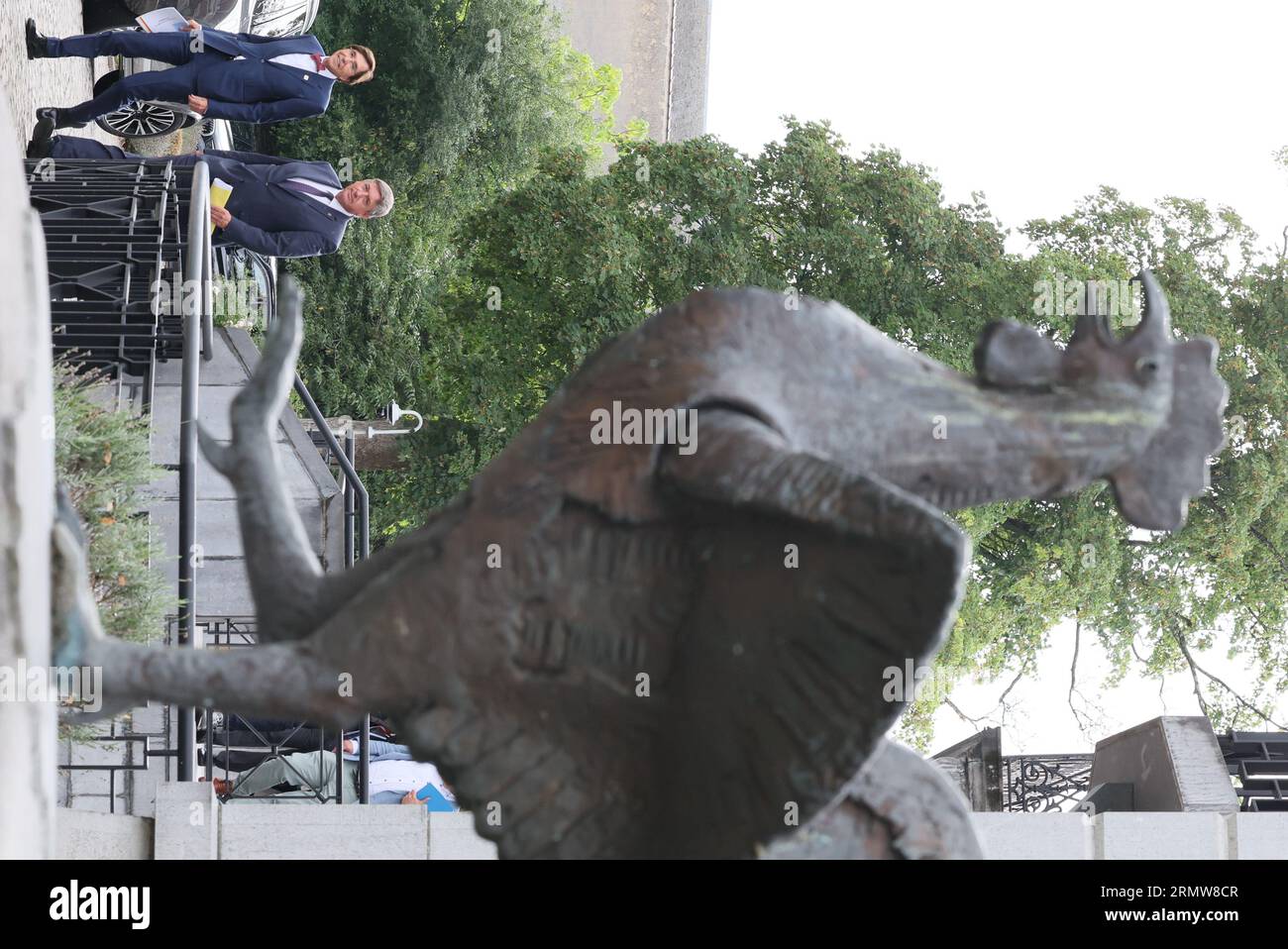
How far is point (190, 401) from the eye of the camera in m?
8.34

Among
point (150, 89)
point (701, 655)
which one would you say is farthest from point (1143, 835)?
point (150, 89)

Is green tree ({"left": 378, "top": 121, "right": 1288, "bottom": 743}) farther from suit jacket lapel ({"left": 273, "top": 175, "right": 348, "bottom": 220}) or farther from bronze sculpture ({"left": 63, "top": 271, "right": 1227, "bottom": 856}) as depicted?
bronze sculpture ({"left": 63, "top": 271, "right": 1227, "bottom": 856})

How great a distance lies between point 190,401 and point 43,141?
338cm

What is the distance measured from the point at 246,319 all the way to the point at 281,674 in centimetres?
1178

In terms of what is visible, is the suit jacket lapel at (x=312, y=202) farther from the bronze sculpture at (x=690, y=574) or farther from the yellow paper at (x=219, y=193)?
the bronze sculpture at (x=690, y=574)

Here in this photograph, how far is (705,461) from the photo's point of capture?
3.61 meters

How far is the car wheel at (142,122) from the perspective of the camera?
1148 cm

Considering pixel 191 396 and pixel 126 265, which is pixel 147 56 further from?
pixel 191 396

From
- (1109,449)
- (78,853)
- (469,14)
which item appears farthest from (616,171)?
(1109,449)

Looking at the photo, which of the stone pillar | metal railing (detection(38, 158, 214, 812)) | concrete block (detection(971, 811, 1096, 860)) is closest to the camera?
the stone pillar

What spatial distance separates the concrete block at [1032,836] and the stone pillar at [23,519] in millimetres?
A: 6222

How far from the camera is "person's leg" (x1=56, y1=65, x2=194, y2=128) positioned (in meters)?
9.98

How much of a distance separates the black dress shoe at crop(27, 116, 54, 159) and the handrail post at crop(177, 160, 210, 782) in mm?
1350

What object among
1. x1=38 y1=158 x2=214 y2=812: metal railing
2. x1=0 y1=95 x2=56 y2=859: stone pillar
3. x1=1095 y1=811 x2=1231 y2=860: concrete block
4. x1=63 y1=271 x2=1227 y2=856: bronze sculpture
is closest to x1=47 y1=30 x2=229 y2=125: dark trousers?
x1=38 y1=158 x2=214 y2=812: metal railing
